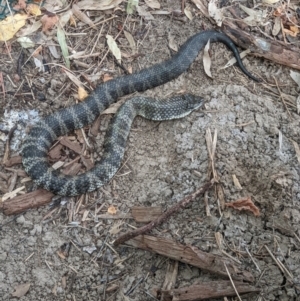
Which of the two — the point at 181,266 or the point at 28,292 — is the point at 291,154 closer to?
the point at 181,266

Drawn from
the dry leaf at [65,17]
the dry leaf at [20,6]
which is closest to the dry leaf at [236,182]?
the dry leaf at [65,17]

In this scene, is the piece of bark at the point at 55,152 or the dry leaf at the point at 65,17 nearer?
the piece of bark at the point at 55,152

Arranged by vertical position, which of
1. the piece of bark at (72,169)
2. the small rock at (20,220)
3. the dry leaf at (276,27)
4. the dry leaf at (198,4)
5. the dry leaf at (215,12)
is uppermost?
the dry leaf at (198,4)

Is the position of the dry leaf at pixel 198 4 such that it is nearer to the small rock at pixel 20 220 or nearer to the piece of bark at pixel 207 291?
the small rock at pixel 20 220

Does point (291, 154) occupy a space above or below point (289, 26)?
below

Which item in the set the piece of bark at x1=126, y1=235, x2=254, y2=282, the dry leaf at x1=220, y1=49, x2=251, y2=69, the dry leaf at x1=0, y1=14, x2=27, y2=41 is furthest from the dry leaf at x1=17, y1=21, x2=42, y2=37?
the piece of bark at x1=126, y1=235, x2=254, y2=282

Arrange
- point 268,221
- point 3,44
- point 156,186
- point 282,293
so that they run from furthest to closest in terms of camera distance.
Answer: point 3,44 → point 156,186 → point 268,221 → point 282,293

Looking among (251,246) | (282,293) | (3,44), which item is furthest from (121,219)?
(3,44)
